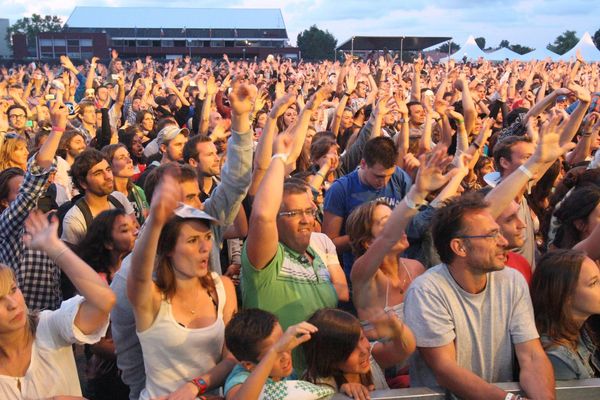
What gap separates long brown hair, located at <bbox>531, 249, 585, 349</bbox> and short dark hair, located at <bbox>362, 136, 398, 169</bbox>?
1.87 meters

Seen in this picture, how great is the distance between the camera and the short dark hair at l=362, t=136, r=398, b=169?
508cm

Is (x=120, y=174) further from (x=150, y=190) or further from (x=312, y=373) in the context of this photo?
(x=312, y=373)

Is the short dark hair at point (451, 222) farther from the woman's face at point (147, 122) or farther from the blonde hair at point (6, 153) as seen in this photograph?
the woman's face at point (147, 122)

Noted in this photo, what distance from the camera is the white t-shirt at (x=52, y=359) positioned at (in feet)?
9.32

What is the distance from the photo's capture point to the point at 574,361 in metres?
3.19

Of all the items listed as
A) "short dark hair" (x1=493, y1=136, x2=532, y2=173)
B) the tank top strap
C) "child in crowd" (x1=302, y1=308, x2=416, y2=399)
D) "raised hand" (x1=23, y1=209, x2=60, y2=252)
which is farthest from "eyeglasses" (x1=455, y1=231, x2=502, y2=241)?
"short dark hair" (x1=493, y1=136, x2=532, y2=173)

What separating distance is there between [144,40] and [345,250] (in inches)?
2255

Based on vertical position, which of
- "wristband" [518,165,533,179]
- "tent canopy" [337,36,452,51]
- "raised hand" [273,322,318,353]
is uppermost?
"tent canopy" [337,36,452,51]

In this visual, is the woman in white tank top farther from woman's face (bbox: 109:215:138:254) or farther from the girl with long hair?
the girl with long hair

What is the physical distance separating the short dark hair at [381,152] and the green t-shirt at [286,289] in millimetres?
1643

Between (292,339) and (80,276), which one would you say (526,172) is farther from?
(80,276)

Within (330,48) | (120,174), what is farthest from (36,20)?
(120,174)

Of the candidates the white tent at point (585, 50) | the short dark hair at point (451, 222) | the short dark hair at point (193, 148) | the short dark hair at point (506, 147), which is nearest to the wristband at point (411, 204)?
the short dark hair at point (451, 222)

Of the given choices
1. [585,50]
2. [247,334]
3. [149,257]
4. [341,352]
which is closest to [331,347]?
[341,352]
